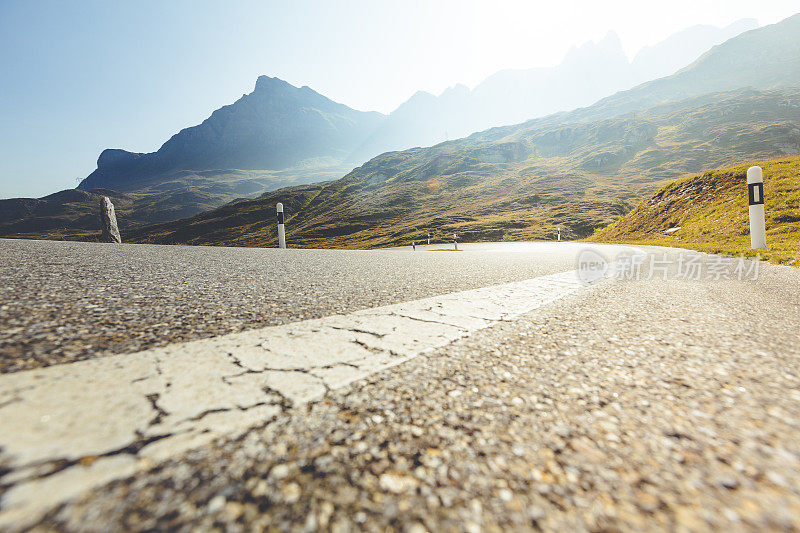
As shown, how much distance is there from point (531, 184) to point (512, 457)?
141485 millimetres

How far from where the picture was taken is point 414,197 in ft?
451

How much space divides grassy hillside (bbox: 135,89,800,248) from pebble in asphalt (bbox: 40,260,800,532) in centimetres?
6527

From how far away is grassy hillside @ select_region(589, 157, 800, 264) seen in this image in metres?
15.1

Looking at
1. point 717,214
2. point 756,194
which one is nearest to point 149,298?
point 756,194

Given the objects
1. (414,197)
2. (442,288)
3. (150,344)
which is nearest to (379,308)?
(442,288)

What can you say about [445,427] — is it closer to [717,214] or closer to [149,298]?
[149,298]

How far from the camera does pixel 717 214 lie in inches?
800

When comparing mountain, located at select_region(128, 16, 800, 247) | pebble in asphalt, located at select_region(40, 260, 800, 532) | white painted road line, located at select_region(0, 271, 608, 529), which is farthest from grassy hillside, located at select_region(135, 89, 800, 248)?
white painted road line, located at select_region(0, 271, 608, 529)

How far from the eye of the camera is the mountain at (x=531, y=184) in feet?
285

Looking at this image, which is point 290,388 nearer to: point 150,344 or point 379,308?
point 150,344

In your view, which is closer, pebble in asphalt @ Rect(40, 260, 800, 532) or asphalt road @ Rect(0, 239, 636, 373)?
pebble in asphalt @ Rect(40, 260, 800, 532)

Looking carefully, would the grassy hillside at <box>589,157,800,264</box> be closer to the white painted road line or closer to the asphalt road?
the asphalt road

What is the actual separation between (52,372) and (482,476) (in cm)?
231

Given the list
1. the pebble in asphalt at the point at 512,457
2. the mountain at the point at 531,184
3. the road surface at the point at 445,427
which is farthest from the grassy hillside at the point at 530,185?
the pebble in asphalt at the point at 512,457
